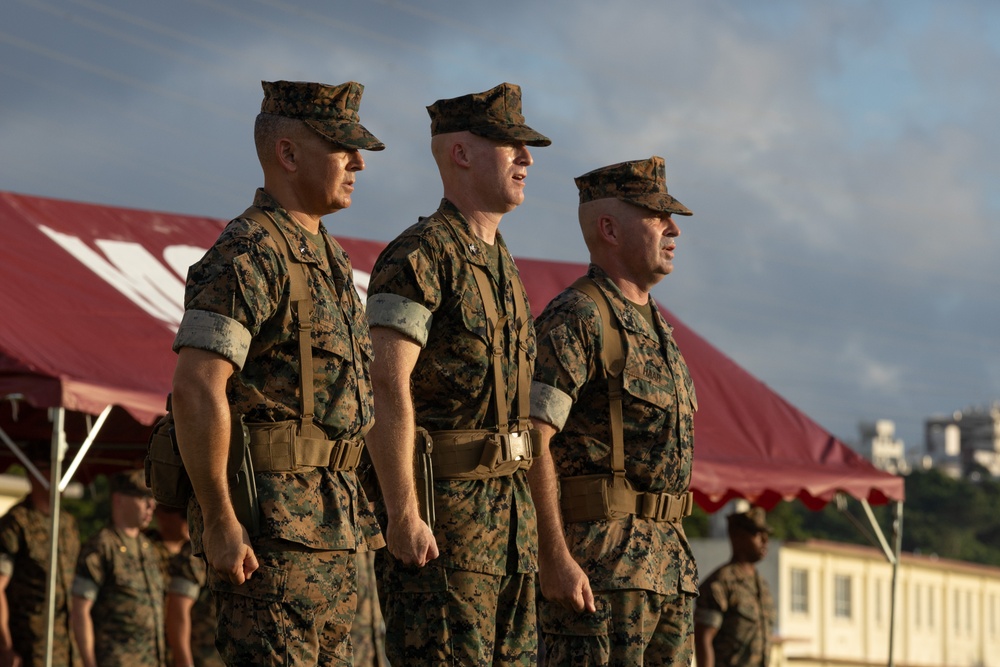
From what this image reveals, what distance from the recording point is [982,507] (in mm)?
98250

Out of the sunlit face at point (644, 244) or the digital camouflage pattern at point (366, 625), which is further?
the digital camouflage pattern at point (366, 625)

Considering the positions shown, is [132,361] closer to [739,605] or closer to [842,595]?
[739,605]

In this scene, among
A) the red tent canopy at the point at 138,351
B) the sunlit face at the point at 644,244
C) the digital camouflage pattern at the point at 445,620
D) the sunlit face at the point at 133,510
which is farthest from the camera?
the sunlit face at the point at 133,510

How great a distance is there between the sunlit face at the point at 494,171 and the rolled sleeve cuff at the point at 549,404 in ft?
1.97

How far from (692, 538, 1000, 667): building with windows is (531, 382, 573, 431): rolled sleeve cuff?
37174 mm

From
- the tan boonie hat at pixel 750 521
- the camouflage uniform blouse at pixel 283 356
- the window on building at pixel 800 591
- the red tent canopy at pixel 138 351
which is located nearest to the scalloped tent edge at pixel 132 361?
the red tent canopy at pixel 138 351

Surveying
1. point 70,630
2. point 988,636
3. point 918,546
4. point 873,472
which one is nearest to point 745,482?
point 873,472

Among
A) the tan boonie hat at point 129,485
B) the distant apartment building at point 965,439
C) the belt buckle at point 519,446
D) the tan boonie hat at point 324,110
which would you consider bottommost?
the belt buckle at point 519,446

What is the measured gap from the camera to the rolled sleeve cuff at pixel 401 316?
4841 mm

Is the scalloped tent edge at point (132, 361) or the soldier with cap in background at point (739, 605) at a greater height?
the scalloped tent edge at point (132, 361)

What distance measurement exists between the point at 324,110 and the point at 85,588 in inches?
201

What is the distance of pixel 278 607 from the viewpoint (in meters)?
4.12

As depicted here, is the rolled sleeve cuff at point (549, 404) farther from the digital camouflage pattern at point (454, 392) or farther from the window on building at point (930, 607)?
the window on building at point (930, 607)

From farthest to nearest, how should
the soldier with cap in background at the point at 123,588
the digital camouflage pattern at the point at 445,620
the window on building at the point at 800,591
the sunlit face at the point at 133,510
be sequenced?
the window on building at the point at 800,591
the sunlit face at the point at 133,510
the soldier with cap in background at the point at 123,588
the digital camouflage pattern at the point at 445,620
